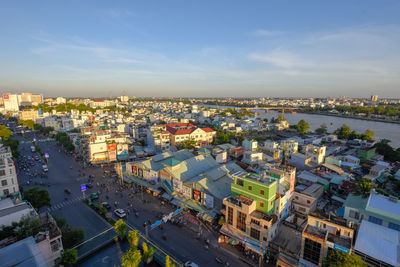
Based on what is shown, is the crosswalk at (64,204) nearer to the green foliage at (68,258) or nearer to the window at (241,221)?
the green foliage at (68,258)

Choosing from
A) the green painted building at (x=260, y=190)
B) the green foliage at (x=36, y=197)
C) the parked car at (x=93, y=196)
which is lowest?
the parked car at (x=93, y=196)

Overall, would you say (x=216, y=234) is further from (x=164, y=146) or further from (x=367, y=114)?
(x=367, y=114)

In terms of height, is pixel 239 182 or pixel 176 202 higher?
pixel 239 182

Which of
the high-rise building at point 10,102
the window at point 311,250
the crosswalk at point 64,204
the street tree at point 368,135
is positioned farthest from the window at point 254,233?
the high-rise building at point 10,102

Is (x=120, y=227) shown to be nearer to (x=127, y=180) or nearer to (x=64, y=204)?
(x=64, y=204)

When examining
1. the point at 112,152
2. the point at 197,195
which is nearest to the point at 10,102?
the point at 112,152

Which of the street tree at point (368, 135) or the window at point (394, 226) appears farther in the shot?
the street tree at point (368, 135)
